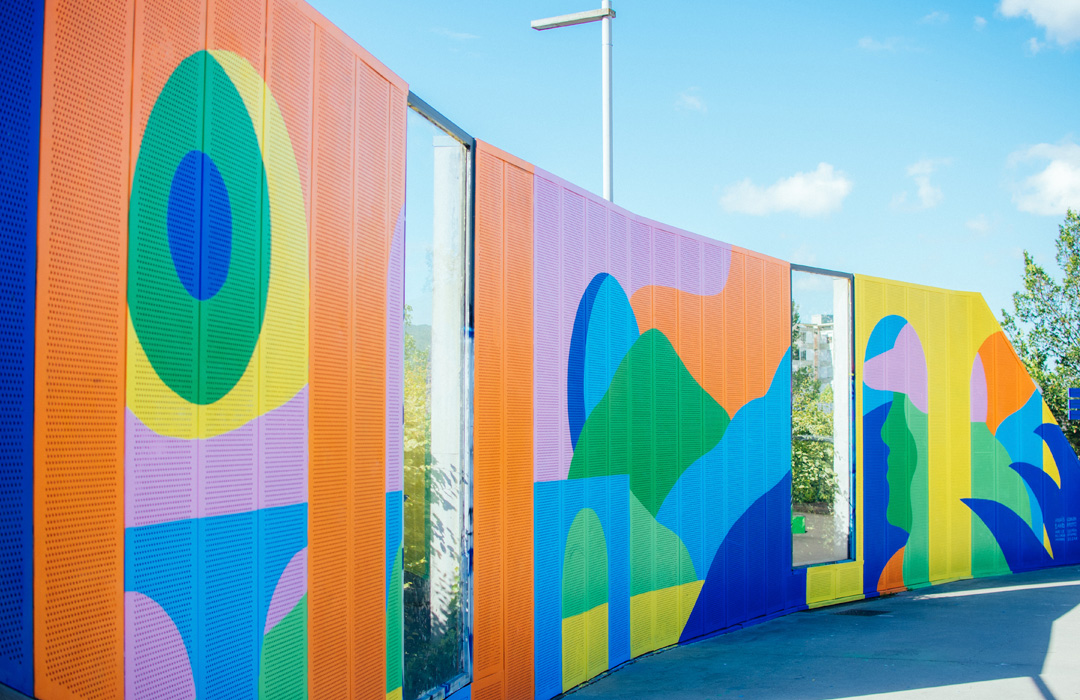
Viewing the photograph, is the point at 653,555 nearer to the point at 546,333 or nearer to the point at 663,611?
the point at 663,611

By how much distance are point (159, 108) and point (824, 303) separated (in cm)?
992

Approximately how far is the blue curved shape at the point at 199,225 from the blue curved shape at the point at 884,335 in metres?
10.1

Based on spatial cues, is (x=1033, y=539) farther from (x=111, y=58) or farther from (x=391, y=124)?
(x=111, y=58)

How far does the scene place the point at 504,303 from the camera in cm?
691

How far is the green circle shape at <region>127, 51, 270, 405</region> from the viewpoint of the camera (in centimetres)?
346

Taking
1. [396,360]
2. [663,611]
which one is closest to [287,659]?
[396,360]

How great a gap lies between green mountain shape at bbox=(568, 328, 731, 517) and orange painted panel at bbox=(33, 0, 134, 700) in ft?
16.0

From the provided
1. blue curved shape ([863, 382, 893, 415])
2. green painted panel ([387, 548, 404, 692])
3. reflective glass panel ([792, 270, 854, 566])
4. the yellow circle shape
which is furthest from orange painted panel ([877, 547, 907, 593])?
the yellow circle shape

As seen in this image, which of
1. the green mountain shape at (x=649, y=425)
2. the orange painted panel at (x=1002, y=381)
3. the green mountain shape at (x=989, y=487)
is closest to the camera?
the green mountain shape at (x=649, y=425)

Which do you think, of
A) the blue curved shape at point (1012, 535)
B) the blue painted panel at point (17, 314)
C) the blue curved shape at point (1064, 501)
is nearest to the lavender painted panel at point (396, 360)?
the blue painted panel at point (17, 314)

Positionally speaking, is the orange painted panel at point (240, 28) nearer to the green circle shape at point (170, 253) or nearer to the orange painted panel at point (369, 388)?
the green circle shape at point (170, 253)

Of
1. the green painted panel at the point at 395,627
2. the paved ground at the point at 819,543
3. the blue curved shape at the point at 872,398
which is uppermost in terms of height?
the blue curved shape at the point at 872,398

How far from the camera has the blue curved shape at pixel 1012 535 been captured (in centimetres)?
1324

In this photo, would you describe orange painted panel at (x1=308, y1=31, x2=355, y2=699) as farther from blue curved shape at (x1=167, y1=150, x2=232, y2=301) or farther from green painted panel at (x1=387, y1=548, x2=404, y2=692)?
blue curved shape at (x1=167, y1=150, x2=232, y2=301)
